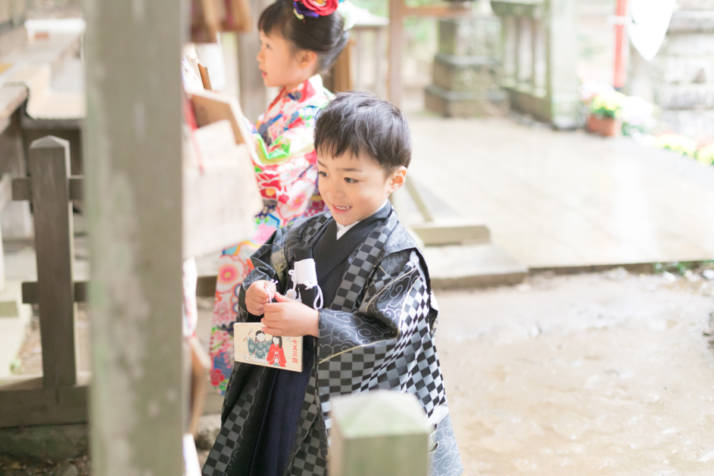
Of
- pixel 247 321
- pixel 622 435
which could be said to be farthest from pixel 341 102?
pixel 622 435

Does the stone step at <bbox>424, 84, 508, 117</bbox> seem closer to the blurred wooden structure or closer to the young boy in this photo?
the blurred wooden structure

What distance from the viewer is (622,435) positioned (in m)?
3.19

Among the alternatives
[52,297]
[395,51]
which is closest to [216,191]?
[52,297]

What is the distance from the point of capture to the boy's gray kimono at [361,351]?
77.0 inches

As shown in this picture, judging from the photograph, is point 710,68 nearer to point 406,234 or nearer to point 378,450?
point 406,234

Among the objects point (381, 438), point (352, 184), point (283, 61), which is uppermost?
point (283, 61)

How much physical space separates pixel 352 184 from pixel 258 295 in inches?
14.1

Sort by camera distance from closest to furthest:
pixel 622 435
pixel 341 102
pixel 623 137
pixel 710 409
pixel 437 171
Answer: pixel 341 102 < pixel 622 435 < pixel 710 409 < pixel 437 171 < pixel 623 137

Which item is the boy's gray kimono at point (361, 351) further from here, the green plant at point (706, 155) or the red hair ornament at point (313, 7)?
the green plant at point (706, 155)

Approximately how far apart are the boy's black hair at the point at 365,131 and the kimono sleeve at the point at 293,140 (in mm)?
694

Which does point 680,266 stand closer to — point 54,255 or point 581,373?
point 581,373

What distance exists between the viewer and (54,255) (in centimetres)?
276

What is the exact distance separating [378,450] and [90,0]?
67cm

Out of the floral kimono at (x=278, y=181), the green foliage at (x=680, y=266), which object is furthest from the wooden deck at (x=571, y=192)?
the floral kimono at (x=278, y=181)
